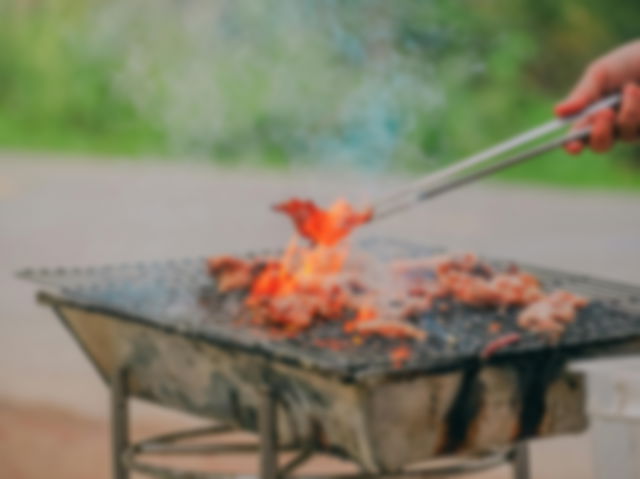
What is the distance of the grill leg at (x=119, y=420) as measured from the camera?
334 cm

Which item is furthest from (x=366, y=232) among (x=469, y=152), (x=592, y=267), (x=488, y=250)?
(x=592, y=267)

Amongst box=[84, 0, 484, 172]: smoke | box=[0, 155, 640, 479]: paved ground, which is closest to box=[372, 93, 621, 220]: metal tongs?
box=[0, 155, 640, 479]: paved ground

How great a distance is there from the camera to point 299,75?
16.7m

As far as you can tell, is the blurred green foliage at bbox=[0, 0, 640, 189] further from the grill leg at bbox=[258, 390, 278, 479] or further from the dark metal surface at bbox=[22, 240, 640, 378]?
the grill leg at bbox=[258, 390, 278, 479]

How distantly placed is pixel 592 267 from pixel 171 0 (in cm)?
843

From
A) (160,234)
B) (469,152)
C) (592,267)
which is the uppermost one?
(469,152)

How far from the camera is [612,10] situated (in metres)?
13.4

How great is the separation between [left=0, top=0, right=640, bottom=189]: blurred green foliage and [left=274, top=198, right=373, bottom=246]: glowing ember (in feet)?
32.6

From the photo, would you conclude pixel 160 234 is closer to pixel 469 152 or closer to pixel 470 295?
pixel 469 152

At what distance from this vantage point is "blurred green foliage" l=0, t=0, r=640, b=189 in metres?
13.6

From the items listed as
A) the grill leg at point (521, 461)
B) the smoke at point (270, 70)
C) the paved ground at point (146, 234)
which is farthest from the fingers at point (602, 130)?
the smoke at point (270, 70)

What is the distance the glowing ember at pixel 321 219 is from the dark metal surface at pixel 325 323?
0.25 m

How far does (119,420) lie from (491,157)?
1232 mm

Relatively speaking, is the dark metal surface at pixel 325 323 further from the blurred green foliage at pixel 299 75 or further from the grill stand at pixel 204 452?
the blurred green foliage at pixel 299 75
